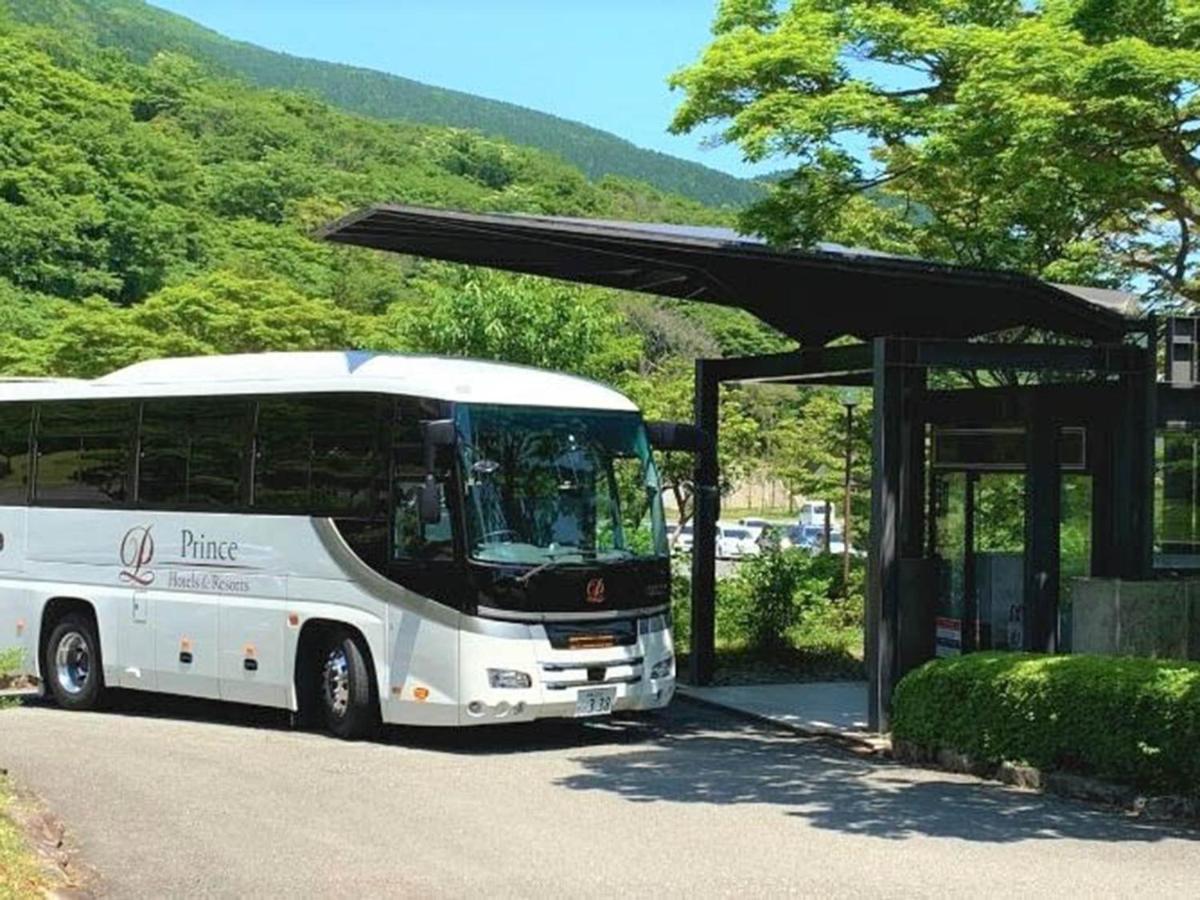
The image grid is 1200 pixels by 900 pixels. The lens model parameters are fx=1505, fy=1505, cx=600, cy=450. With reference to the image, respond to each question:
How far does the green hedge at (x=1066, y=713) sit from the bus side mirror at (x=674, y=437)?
3.47 meters

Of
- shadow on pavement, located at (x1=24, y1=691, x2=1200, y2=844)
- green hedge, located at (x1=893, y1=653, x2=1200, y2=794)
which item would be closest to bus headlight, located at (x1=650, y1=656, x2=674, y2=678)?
shadow on pavement, located at (x1=24, y1=691, x2=1200, y2=844)

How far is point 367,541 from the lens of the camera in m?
13.3

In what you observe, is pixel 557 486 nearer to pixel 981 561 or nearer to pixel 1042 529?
pixel 1042 529

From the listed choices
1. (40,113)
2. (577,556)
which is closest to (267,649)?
(577,556)

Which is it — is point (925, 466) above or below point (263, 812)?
above

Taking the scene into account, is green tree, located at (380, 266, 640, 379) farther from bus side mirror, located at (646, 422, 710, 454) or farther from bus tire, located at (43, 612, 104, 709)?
bus side mirror, located at (646, 422, 710, 454)

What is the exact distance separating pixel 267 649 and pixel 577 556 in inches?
126

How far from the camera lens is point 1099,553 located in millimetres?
15359

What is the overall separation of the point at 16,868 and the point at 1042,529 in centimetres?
1115

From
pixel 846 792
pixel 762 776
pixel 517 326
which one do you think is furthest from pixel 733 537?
pixel 846 792

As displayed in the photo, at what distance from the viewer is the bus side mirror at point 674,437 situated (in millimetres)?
14617

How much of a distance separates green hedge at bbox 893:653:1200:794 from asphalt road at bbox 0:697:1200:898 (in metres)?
0.39

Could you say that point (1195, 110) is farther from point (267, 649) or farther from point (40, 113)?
point (40, 113)

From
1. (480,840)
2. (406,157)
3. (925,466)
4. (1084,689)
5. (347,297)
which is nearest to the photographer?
(480,840)
